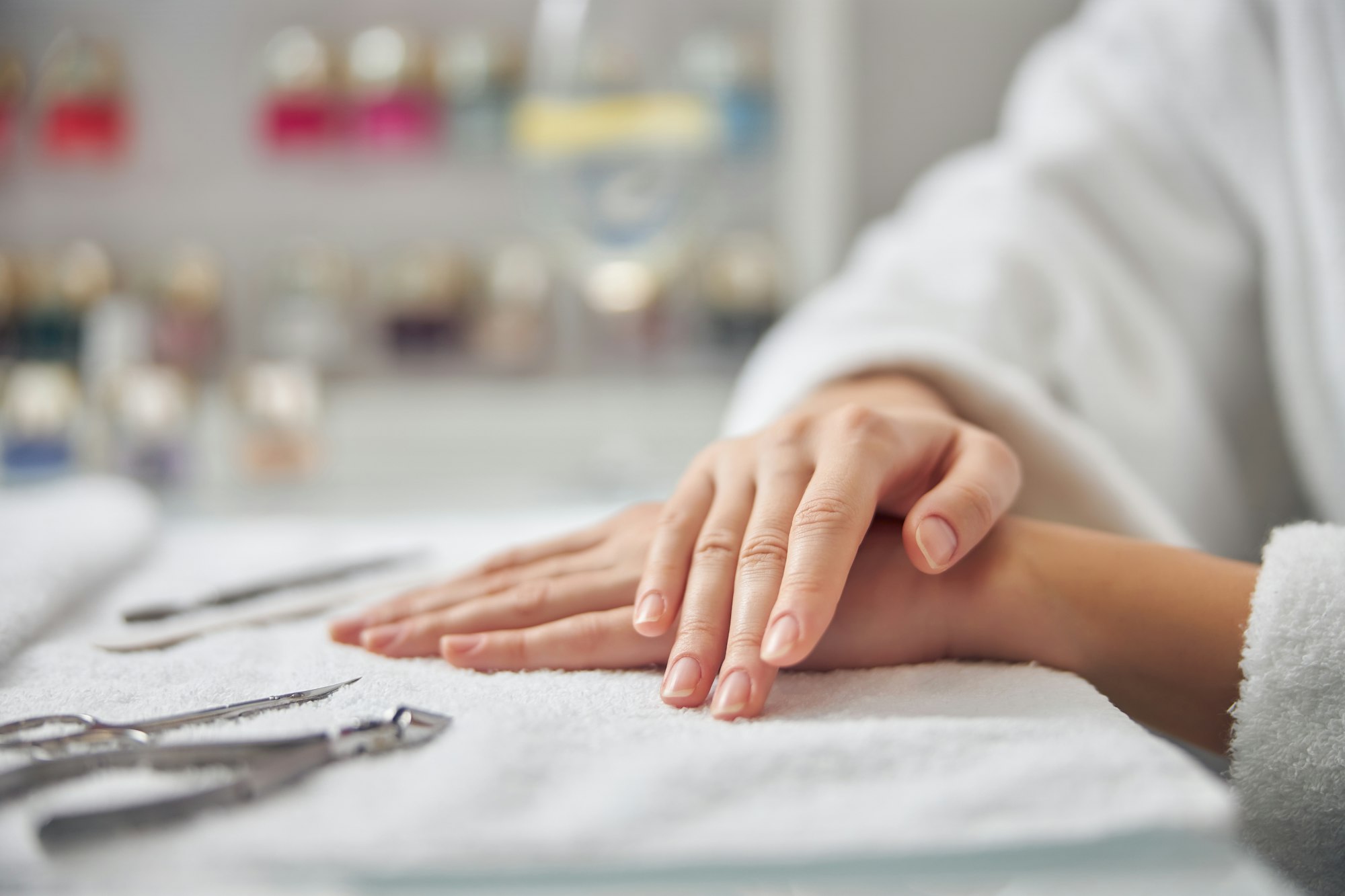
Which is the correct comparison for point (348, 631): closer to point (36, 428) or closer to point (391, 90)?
point (36, 428)

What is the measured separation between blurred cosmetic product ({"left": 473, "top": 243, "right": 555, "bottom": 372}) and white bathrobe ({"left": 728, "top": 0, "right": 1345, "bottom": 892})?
0.62 metres

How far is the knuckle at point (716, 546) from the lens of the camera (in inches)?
13.7

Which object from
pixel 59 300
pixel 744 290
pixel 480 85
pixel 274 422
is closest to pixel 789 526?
pixel 274 422

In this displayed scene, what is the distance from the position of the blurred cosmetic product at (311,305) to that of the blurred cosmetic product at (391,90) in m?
0.17

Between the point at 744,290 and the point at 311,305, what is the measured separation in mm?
562

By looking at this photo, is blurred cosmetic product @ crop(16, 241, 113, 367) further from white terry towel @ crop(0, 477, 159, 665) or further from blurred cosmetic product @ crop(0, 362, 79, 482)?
white terry towel @ crop(0, 477, 159, 665)

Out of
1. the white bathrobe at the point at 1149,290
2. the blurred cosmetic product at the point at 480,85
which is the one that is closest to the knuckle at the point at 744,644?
the white bathrobe at the point at 1149,290

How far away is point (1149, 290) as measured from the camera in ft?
2.23

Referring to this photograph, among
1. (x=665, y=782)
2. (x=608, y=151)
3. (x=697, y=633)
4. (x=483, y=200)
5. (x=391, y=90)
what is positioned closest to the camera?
(x=665, y=782)

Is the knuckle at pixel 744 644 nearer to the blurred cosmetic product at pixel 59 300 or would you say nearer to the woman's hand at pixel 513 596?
the woman's hand at pixel 513 596

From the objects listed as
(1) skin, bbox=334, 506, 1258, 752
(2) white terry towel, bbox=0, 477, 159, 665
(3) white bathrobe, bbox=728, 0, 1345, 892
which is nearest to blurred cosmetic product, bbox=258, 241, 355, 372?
(2) white terry towel, bbox=0, 477, 159, 665

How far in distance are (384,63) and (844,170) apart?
1.93 feet

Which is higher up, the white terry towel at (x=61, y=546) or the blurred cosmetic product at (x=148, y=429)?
the white terry towel at (x=61, y=546)

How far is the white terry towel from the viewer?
38 centimetres
